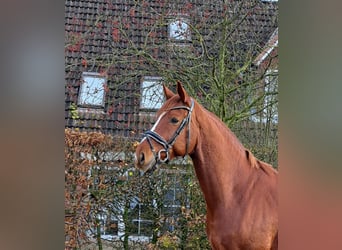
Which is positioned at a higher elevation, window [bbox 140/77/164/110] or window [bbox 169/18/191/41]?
window [bbox 169/18/191/41]

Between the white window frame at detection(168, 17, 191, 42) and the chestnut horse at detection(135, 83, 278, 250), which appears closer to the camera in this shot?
the chestnut horse at detection(135, 83, 278, 250)

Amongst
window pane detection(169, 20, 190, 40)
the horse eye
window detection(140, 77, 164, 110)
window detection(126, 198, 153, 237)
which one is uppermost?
window pane detection(169, 20, 190, 40)

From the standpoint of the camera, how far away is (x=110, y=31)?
9.72ft

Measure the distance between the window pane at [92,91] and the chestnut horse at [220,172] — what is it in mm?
1263

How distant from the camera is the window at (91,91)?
283 centimetres

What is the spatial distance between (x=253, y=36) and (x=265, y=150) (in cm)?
86

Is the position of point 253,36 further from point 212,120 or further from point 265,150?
point 212,120

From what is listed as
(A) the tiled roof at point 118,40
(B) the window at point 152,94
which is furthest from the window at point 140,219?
(B) the window at point 152,94

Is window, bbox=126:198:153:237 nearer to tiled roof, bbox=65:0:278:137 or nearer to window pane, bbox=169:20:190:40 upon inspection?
tiled roof, bbox=65:0:278:137

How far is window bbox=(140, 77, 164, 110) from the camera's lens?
2.83 m

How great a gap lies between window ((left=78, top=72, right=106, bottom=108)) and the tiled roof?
0.04 m

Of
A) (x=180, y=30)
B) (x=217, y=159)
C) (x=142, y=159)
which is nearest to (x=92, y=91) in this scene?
(x=180, y=30)

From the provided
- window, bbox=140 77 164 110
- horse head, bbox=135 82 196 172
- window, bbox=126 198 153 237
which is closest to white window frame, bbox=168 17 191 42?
window, bbox=140 77 164 110
